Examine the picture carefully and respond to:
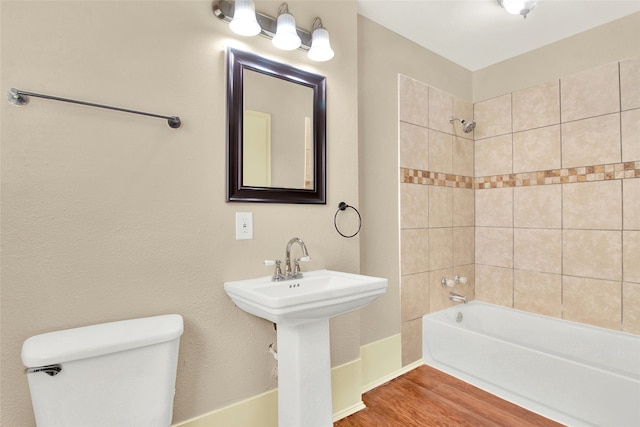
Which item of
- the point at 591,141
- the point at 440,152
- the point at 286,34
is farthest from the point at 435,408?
the point at 286,34

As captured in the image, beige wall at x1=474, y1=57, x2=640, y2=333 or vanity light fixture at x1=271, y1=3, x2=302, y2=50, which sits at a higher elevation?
vanity light fixture at x1=271, y1=3, x2=302, y2=50

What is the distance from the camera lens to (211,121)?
55.5 inches

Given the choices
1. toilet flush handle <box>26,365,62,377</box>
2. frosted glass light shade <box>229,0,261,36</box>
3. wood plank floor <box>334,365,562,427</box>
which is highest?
frosted glass light shade <box>229,0,261,36</box>

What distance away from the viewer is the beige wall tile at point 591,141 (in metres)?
2.11

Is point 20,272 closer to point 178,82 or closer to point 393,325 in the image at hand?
point 178,82

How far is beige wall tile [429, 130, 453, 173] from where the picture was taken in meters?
2.48

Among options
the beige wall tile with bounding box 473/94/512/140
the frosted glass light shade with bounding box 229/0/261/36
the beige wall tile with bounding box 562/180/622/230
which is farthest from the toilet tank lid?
the beige wall tile with bounding box 473/94/512/140

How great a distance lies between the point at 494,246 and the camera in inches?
107

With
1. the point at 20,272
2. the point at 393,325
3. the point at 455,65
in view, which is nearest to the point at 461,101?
the point at 455,65

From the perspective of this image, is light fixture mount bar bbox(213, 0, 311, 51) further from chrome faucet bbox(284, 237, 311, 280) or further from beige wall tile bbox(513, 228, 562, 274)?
beige wall tile bbox(513, 228, 562, 274)

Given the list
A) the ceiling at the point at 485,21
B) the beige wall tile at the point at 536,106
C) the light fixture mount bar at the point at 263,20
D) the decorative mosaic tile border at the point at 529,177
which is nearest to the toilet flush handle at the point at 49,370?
the light fixture mount bar at the point at 263,20

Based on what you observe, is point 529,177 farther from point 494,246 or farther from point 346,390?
point 346,390

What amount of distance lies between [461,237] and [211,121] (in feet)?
7.26

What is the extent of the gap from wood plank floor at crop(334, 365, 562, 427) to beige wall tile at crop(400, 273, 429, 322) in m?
0.44
